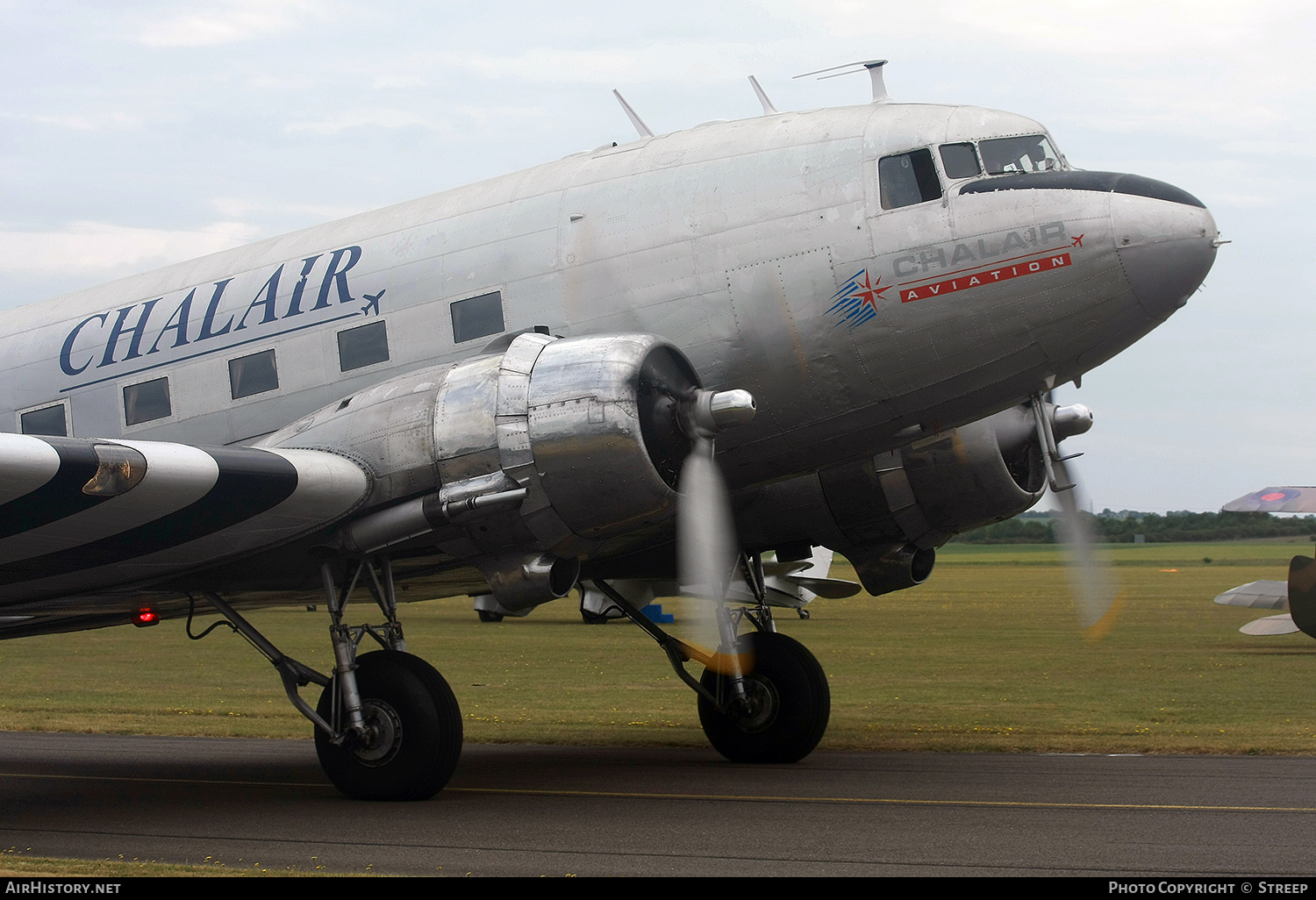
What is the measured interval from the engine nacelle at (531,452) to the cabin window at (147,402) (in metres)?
2.63

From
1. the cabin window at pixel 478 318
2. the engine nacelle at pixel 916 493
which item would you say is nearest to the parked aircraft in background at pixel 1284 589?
the engine nacelle at pixel 916 493

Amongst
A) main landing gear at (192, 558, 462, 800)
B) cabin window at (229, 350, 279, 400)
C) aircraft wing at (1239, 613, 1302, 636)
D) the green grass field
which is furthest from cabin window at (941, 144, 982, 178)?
aircraft wing at (1239, 613, 1302, 636)

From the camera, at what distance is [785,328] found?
960cm

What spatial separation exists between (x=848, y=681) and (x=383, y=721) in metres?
12.9

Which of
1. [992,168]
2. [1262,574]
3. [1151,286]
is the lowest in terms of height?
[1262,574]

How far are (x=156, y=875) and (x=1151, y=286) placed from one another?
6.90m

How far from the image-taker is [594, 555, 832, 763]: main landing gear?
40.0 feet

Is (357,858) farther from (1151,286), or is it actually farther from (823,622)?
(823,622)

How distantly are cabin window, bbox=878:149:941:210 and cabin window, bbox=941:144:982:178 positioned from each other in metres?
0.10

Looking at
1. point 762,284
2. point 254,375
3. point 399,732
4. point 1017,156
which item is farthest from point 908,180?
point 254,375

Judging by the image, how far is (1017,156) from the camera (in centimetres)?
966

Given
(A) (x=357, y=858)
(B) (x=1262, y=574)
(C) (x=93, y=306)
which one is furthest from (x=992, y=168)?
(B) (x=1262, y=574)

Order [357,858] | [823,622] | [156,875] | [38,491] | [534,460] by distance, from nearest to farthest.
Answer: [156,875] → [357,858] → [38,491] → [534,460] → [823,622]

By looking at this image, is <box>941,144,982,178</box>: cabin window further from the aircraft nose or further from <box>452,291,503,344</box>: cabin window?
<box>452,291,503,344</box>: cabin window
